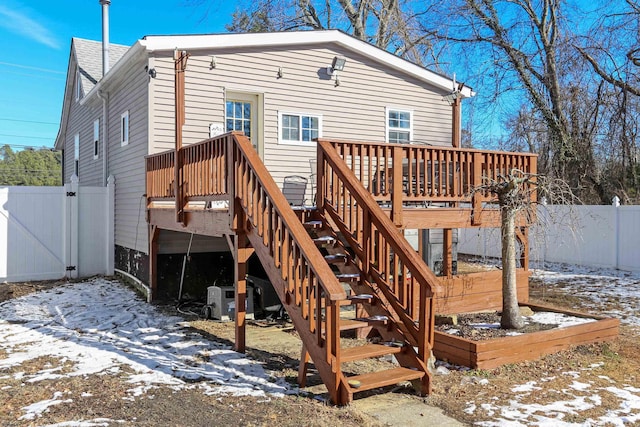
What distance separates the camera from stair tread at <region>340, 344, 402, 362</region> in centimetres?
411

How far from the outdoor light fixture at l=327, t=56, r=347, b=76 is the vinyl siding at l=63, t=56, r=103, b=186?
536 centimetres

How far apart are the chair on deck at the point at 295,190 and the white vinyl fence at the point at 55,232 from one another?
3.84 m

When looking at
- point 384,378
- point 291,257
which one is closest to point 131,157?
point 291,257

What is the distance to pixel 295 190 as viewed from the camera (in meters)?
9.23

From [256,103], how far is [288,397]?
20.7ft

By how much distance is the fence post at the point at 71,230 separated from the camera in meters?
10.1

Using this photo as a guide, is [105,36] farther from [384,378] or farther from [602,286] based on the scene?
[602,286]

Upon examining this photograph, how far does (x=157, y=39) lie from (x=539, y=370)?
22.5ft

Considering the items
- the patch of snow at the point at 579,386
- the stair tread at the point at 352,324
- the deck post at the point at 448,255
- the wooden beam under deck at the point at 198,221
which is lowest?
the patch of snow at the point at 579,386

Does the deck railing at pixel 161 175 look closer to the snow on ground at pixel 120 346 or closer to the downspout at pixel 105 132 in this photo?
the snow on ground at pixel 120 346

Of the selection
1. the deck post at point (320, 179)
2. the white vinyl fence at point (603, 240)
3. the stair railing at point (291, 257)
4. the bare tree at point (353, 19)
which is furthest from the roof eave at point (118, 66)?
the bare tree at point (353, 19)

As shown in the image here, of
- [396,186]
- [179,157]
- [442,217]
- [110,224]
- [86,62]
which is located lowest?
[110,224]

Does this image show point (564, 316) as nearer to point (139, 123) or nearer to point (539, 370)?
point (539, 370)

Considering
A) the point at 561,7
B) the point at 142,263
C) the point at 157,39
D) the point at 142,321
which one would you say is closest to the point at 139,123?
the point at 157,39
